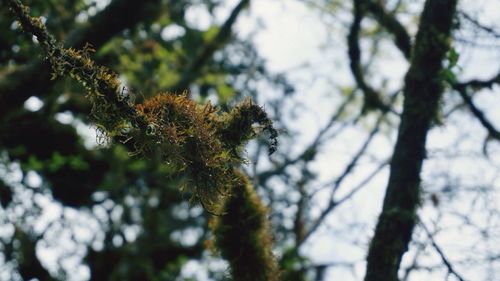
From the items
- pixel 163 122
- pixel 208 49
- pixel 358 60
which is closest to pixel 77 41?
pixel 163 122

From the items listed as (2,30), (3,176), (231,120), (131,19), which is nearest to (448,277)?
(231,120)

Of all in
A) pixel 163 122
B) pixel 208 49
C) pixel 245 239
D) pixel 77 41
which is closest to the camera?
pixel 163 122

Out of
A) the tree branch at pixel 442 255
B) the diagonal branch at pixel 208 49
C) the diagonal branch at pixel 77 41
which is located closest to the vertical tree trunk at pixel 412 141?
the tree branch at pixel 442 255

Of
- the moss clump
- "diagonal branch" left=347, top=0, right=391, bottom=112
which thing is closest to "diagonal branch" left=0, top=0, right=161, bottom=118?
the moss clump

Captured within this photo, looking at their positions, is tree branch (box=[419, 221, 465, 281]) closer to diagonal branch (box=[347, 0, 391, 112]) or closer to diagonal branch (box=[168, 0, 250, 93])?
diagonal branch (box=[347, 0, 391, 112])

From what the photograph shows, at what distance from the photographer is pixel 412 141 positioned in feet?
13.6

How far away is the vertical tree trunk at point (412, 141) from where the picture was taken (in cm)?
386

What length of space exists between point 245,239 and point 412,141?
4.65 feet

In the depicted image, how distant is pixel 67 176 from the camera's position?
29.2 feet

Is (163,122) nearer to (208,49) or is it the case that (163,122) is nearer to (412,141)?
(412,141)

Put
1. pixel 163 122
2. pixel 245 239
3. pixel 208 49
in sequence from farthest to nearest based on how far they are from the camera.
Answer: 1. pixel 208 49
2. pixel 245 239
3. pixel 163 122

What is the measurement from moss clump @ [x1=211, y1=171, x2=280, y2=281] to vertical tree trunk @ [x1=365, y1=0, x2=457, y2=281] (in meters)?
0.80

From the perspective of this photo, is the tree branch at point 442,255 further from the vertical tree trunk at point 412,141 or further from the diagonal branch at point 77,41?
the diagonal branch at point 77,41

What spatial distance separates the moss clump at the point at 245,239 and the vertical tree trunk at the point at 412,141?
80 centimetres
